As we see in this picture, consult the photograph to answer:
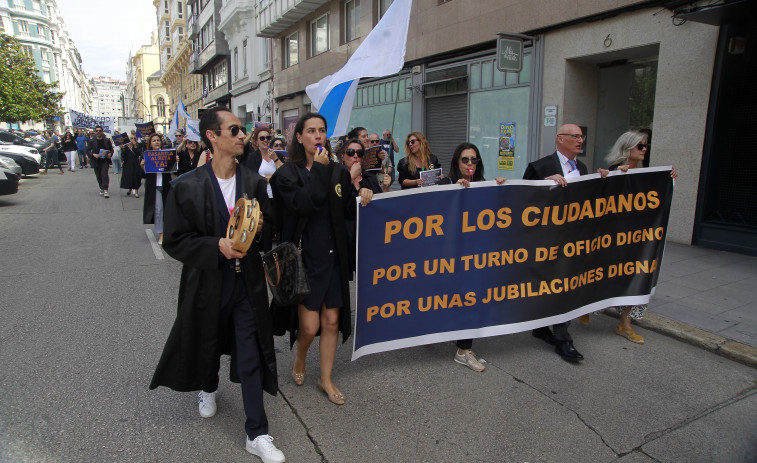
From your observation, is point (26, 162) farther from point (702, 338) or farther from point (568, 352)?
point (702, 338)

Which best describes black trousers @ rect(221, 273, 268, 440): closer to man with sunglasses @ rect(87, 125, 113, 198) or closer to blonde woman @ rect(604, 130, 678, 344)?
blonde woman @ rect(604, 130, 678, 344)

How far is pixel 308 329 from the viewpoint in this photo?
331 cm

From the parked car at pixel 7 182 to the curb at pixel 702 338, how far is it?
13972mm

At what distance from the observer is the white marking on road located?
7586mm

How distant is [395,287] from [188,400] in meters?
1.62

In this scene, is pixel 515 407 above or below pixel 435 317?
below

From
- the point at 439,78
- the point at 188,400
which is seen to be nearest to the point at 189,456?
the point at 188,400

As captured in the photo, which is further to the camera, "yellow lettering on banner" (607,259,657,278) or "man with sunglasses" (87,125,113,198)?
"man with sunglasses" (87,125,113,198)

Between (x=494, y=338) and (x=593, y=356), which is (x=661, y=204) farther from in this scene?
(x=494, y=338)

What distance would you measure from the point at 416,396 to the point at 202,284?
1.67 m

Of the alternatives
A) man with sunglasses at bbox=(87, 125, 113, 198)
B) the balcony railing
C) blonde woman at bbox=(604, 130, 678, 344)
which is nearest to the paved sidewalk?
blonde woman at bbox=(604, 130, 678, 344)

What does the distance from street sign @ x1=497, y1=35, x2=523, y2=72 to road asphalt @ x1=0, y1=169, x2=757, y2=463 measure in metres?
5.96

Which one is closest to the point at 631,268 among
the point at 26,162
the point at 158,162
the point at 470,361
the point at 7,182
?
the point at 470,361

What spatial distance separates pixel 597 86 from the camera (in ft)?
33.8
